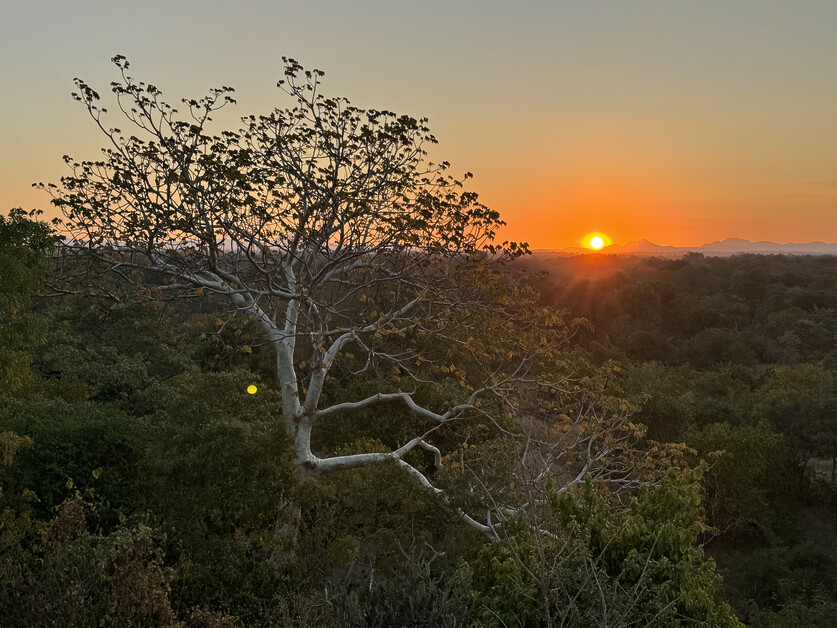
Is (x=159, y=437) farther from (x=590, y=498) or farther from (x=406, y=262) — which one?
(x=590, y=498)

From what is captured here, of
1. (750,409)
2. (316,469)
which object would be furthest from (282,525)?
(750,409)

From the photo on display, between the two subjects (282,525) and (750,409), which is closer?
(282,525)

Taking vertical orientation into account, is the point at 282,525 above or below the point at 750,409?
above

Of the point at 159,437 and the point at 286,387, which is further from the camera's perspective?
the point at 286,387

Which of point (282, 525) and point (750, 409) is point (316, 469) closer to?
point (282, 525)

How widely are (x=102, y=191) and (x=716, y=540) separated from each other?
Result: 25.1m

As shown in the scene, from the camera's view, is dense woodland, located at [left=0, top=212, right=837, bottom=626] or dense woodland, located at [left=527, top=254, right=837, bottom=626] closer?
dense woodland, located at [left=0, top=212, right=837, bottom=626]

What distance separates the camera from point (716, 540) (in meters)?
26.0

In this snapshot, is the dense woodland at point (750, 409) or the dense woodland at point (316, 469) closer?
the dense woodland at point (316, 469)

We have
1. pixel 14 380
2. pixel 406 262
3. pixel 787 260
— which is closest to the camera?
pixel 14 380

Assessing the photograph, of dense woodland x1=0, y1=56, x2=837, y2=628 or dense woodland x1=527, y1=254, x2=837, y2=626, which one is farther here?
dense woodland x1=527, y1=254, x2=837, y2=626

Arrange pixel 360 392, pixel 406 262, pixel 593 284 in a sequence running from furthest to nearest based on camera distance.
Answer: pixel 593 284
pixel 360 392
pixel 406 262

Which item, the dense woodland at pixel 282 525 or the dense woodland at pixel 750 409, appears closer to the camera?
the dense woodland at pixel 282 525

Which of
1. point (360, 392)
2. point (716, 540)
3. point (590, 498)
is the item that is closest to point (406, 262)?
point (590, 498)
